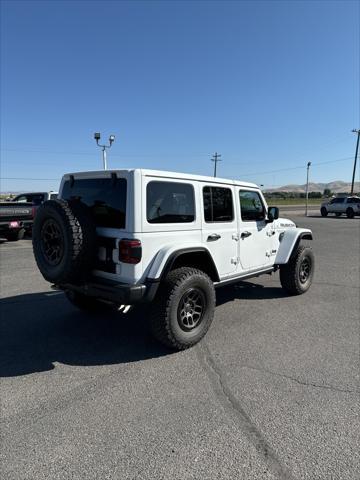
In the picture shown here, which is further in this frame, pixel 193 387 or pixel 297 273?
pixel 297 273

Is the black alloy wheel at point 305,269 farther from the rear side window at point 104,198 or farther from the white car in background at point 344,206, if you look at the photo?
the white car in background at point 344,206

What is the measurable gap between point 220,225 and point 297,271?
2196mm

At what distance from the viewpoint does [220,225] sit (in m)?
4.63

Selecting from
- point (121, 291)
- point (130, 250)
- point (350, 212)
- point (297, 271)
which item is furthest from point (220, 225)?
point (350, 212)

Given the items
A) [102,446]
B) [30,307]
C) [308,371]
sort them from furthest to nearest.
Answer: [30,307] < [308,371] < [102,446]

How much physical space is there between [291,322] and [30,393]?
3.37 meters

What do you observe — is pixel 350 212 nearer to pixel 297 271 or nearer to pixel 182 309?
pixel 297 271

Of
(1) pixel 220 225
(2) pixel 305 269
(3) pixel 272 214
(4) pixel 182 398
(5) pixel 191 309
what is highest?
(3) pixel 272 214

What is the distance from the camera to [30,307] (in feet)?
18.4

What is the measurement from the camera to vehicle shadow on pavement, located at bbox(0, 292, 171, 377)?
3.80 m

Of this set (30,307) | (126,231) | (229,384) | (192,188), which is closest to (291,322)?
(229,384)

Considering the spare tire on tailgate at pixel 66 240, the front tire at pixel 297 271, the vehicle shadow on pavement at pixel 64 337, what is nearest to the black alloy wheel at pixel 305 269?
the front tire at pixel 297 271

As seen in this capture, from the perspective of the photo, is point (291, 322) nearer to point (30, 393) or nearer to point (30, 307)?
point (30, 393)

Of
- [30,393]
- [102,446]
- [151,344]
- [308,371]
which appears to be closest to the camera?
[102,446]
